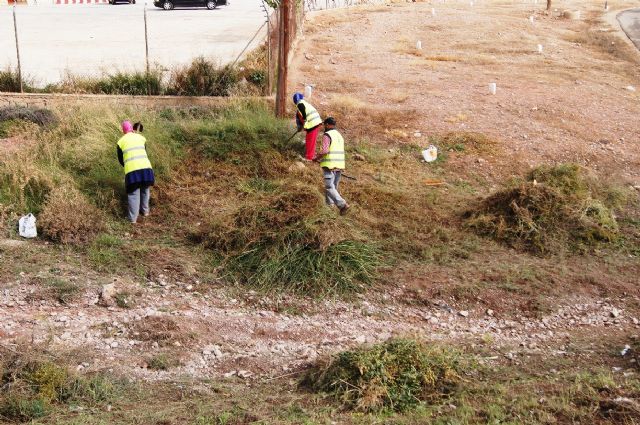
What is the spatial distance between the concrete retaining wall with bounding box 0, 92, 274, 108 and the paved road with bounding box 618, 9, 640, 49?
16041mm

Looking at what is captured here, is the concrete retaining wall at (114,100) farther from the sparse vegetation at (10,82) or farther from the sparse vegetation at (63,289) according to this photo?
the sparse vegetation at (63,289)

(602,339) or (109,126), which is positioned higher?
(109,126)

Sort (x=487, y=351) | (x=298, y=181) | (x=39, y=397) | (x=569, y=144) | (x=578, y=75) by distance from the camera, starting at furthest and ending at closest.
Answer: (x=578, y=75) → (x=569, y=144) → (x=298, y=181) → (x=487, y=351) → (x=39, y=397)

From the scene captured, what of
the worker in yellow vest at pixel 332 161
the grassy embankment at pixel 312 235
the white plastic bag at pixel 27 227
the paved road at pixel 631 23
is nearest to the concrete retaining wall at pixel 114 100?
the grassy embankment at pixel 312 235

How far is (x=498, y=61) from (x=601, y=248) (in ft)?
36.0

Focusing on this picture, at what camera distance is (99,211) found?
10.8 m

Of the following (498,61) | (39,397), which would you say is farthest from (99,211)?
(498,61)

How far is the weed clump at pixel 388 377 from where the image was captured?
6758mm

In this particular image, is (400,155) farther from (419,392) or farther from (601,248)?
(419,392)

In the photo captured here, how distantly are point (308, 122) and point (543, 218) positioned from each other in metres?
3.85

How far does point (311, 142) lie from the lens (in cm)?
1251

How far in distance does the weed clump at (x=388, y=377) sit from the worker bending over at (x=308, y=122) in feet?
18.6

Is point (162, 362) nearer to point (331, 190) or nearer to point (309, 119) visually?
point (331, 190)

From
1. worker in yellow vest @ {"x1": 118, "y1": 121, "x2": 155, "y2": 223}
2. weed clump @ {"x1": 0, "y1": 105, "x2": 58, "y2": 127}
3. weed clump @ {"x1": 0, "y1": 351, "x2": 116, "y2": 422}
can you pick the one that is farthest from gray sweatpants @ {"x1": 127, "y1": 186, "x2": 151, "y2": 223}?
weed clump @ {"x1": 0, "y1": 351, "x2": 116, "y2": 422}
